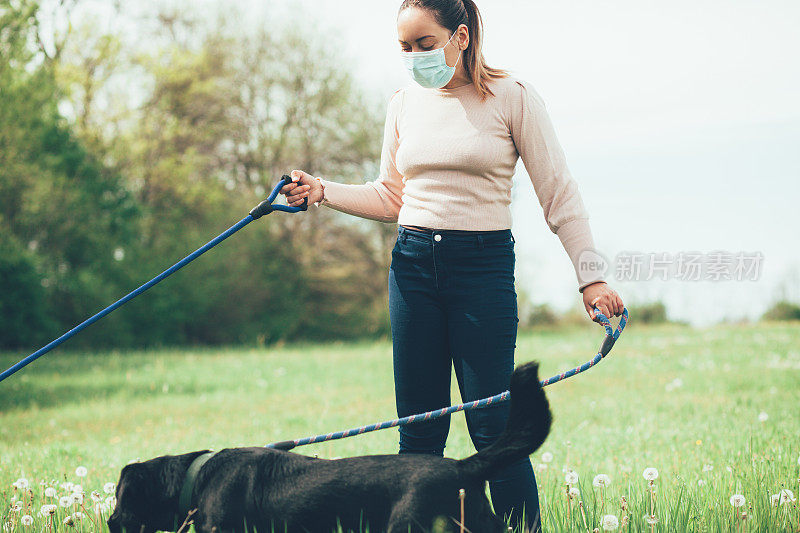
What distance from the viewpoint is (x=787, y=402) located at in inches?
316

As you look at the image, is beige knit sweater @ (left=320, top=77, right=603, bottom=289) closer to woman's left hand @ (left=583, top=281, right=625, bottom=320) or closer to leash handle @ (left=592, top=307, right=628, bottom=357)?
woman's left hand @ (left=583, top=281, right=625, bottom=320)

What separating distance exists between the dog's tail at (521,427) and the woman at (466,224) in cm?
52

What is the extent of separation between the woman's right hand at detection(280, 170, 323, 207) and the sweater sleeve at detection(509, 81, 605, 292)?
0.97 metres

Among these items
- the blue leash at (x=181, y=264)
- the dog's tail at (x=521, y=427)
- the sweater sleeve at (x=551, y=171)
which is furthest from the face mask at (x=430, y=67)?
the dog's tail at (x=521, y=427)

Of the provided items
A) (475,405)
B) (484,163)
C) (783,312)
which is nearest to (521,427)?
(475,405)

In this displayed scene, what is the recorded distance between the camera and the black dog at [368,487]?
2514 mm

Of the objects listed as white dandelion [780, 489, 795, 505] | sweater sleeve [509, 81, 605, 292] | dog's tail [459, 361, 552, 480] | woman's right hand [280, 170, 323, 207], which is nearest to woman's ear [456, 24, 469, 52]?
sweater sleeve [509, 81, 605, 292]

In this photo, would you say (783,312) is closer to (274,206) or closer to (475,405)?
(475,405)

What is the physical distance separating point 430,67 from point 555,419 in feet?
8.80

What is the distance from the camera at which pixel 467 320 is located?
10.2ft

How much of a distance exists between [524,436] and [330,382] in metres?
8.84

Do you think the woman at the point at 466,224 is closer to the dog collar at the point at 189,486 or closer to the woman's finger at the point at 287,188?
the woman's finger at the point at 287,188

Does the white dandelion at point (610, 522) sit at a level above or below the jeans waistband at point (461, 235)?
below

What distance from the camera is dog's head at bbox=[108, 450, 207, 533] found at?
2.96m
